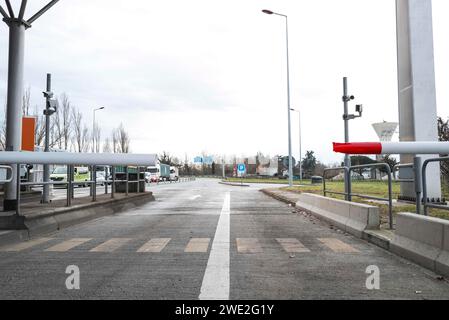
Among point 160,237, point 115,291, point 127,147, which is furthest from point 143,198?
point 127,147

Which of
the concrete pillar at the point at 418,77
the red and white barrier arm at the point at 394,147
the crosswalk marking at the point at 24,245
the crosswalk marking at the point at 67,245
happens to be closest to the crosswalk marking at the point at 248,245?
the crosswalk marking at the point at 67,245

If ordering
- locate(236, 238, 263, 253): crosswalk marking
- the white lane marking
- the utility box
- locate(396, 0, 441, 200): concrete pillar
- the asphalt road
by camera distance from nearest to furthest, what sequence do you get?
1. the white lane marking
2. the asphalt road
3. locate(236, 238, 263, 253): crosswalk marking
4. locate(396, 0, 441, 200): concrete pillar
5. the utility box

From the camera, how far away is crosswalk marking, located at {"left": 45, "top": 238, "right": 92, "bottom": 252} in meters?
7.10

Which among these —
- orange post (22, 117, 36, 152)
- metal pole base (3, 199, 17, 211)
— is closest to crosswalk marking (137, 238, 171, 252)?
metal pole base (3, 199, 17, 211)

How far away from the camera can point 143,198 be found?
18484 mm

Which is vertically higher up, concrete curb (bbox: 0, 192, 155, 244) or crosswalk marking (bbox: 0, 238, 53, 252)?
concrete curb (bbox: 0, 192, 155, 244)

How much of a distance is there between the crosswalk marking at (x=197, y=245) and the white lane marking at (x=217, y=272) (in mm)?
139

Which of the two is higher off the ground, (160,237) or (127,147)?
(127,147)

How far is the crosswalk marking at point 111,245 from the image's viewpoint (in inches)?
279

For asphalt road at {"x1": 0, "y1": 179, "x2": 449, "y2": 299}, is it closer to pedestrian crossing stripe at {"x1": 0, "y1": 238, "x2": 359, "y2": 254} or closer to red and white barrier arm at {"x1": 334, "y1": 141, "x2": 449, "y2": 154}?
pedestrian crossing stripe at {"x1": 0, "y1": 238, "x2": 359, "y2": 254}

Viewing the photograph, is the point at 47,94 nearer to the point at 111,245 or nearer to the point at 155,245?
the point at 111,245

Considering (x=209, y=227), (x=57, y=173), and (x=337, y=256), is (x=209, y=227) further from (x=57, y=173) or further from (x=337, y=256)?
(x=57, y=173)

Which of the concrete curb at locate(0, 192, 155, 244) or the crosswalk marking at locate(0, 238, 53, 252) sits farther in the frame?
the concrete curb at locate(0, 192, 155, 244)
